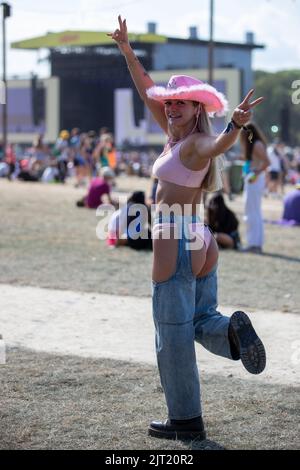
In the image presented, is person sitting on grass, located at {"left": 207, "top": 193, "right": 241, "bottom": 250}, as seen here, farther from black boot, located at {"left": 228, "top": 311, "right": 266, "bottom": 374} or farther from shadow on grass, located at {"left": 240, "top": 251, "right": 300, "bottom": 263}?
black boot, located at {"left": 228, "top": 311, "right": 266, "bottom": 374}

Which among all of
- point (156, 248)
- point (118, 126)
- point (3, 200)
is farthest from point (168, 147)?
point (118, 126)

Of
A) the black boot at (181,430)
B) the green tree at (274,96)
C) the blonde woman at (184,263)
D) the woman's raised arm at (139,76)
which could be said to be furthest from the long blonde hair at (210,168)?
the green tree at (274,96)

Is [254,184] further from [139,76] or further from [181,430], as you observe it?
[181,430]

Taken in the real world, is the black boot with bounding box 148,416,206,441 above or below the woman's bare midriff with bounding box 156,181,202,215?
below

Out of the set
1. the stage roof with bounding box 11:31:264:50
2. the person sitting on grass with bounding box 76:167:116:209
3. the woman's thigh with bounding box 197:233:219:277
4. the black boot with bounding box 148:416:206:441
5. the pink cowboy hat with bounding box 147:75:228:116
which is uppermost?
the stage roof with bounding box 11:31:264:50

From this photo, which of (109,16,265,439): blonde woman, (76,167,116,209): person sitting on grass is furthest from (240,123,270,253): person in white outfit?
(109,16,265,439): blonde woman

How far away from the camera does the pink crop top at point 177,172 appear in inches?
172

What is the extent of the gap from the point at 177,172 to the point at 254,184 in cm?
781

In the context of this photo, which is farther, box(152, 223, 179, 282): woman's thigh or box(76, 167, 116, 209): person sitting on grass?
box(76, 167, 116, 209): person sitting on grass

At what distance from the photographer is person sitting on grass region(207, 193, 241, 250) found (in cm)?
1237

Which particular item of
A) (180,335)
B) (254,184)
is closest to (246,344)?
(180,335)

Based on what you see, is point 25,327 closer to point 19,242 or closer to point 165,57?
point 19,242

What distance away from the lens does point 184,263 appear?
14.5ft

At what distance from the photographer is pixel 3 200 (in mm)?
19938
